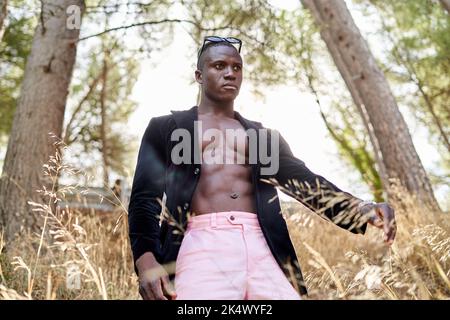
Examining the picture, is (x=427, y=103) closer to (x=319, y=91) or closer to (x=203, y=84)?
(x=319, y=91)

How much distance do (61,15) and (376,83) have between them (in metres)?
3.83

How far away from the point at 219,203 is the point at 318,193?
1.28 ft

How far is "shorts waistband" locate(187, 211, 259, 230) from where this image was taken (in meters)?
2.15

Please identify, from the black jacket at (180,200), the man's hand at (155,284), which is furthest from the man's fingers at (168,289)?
the black jacket at (180,200)

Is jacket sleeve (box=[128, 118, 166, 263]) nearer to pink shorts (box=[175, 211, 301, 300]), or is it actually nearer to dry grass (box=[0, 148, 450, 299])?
pink shorts (box=[175, 211, 301, 300])

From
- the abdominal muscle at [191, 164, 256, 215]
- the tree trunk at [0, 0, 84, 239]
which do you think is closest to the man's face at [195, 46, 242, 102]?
the abdominal muscle at [191, 164, 256, 215]

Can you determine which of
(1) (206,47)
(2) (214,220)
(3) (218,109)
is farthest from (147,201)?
(1) (206,47)

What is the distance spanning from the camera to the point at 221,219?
2152 mm

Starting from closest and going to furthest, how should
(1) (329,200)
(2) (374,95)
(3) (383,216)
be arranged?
1. (3) (383,216)
2. (1) (329,200)
3. (2) (374,95)

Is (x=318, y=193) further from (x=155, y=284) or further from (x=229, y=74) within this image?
(x=155, y=284)
